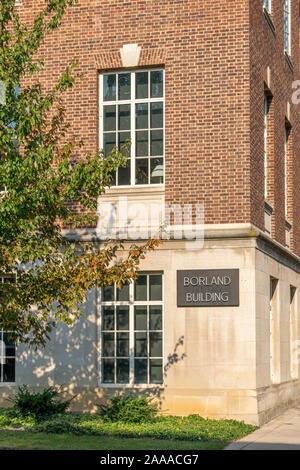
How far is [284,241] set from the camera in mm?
21766

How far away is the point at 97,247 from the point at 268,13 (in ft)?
24.5

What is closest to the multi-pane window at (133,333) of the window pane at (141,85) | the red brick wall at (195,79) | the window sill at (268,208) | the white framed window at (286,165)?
the red brick wall at (195,79)

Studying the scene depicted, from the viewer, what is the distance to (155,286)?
17.5 m

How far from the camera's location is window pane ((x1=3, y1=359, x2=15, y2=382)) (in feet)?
58.6

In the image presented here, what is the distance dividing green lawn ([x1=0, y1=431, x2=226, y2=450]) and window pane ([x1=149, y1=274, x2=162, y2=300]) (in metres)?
3.92

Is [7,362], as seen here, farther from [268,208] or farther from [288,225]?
[288,225]

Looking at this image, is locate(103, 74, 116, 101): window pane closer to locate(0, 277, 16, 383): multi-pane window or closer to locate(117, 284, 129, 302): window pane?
locate(117, 284, 129, 302): window pane

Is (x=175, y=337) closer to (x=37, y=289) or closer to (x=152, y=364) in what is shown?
(x=152, y=364)

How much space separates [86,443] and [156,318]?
172 inches

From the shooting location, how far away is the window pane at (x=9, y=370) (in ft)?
58.6

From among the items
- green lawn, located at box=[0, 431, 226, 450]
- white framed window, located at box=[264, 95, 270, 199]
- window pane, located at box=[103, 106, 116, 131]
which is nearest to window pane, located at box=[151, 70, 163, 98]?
window pane, located at box=[103, 106, 116, 131]

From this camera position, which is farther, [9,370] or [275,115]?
[275,115]

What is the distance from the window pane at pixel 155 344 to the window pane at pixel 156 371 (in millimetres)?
145

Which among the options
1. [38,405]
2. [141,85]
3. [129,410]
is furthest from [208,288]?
[141,85]
